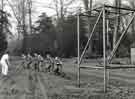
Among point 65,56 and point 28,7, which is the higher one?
point 28,7

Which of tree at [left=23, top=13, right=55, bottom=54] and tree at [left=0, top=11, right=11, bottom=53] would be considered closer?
tree at [left=0, top=11, right=11, bottom=53]

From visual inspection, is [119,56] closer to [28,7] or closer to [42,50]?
[42,50]

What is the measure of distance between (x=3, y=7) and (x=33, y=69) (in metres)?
25.3

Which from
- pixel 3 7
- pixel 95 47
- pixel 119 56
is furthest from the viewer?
pixel 3 7

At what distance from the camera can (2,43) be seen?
36875 mm

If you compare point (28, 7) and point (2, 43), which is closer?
point (2, 43)

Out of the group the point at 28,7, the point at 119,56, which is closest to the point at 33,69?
the point at 119,56

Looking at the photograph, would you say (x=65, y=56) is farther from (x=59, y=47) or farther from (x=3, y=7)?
(x=3, y=7)

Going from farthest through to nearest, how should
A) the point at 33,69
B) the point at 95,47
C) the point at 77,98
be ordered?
the point at 95,47
the point at 33,69
the point at 77,98

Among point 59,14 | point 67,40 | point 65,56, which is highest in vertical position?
point 59,14

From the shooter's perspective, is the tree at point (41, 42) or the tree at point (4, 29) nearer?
the tree at point (4, 29)

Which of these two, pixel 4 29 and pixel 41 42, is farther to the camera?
pixel 4 29

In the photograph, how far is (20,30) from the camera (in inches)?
1747

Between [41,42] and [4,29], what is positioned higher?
[4,29]
